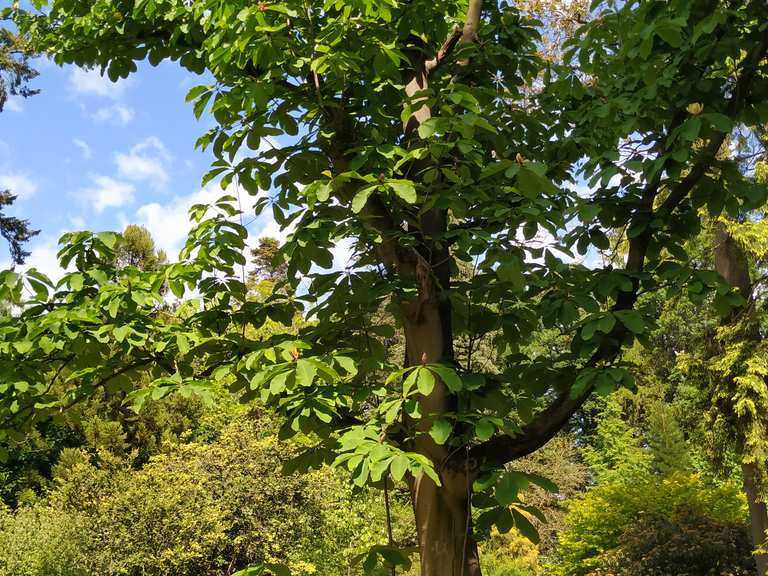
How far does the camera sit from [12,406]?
10.1 ft

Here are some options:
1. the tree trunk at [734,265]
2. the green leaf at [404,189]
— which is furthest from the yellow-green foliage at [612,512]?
the green leaf at [404,189]

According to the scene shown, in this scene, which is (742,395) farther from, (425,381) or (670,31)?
(425,381)

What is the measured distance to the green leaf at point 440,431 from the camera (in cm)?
253

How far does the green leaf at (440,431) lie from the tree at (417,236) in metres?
0.01

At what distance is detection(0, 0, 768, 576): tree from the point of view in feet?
8.59

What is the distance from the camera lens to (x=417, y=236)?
318 centimetres

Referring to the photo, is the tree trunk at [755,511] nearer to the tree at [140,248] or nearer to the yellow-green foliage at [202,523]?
the yellow-green foliage at [202,523]

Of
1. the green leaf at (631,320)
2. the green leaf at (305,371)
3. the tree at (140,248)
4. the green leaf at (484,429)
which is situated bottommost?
the green leaf at (484,429)

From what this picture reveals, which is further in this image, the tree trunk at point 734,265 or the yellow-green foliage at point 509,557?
the yellow-green foliage at point 509,557

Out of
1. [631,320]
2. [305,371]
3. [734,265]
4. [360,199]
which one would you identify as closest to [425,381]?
[305,371]

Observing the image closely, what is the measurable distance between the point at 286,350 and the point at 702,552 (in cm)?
797

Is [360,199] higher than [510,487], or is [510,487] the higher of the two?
[360,199]

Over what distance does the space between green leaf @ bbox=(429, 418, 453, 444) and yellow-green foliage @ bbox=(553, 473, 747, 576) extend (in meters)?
8.76

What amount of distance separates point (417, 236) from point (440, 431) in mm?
962
